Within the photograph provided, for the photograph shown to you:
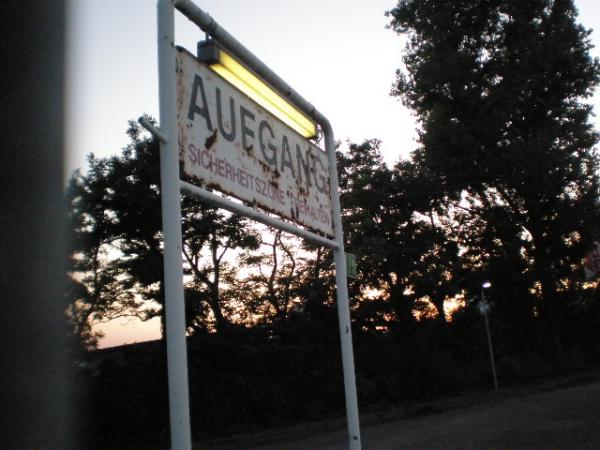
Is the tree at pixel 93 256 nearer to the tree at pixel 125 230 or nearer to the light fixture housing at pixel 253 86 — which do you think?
the tree at pixel 125 230

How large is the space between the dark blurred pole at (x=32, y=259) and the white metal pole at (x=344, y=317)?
21.8 ft

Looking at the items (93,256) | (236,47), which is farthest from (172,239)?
(93,256)

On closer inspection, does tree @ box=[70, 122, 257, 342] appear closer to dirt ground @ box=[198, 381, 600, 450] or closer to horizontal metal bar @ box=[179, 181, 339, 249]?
dirt ground @ box=[198, 381, 600, 450]

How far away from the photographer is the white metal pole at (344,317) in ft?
13.1

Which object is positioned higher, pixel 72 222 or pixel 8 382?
pixel 72 222

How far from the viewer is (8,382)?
1212 cm

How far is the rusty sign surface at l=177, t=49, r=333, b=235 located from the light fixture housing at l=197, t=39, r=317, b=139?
6 cm

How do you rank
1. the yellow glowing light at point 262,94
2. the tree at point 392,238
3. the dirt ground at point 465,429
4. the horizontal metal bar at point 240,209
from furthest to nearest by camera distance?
the tree at point 392,238, the dirt ground at point 465,429, the yellow glowing light at point 262,94, the horizontal metal bar at point 240,209

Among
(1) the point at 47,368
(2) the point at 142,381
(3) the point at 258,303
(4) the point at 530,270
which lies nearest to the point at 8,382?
(1) the point at 47,368

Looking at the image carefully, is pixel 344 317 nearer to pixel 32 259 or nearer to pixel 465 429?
pixel 465 429

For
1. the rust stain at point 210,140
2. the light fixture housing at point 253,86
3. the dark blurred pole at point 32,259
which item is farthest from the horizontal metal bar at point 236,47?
the dark blurred pole at point 32,259

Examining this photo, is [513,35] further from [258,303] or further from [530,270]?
[258,303]

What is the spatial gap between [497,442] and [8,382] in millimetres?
9178

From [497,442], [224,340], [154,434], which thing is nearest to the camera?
[497,442]
